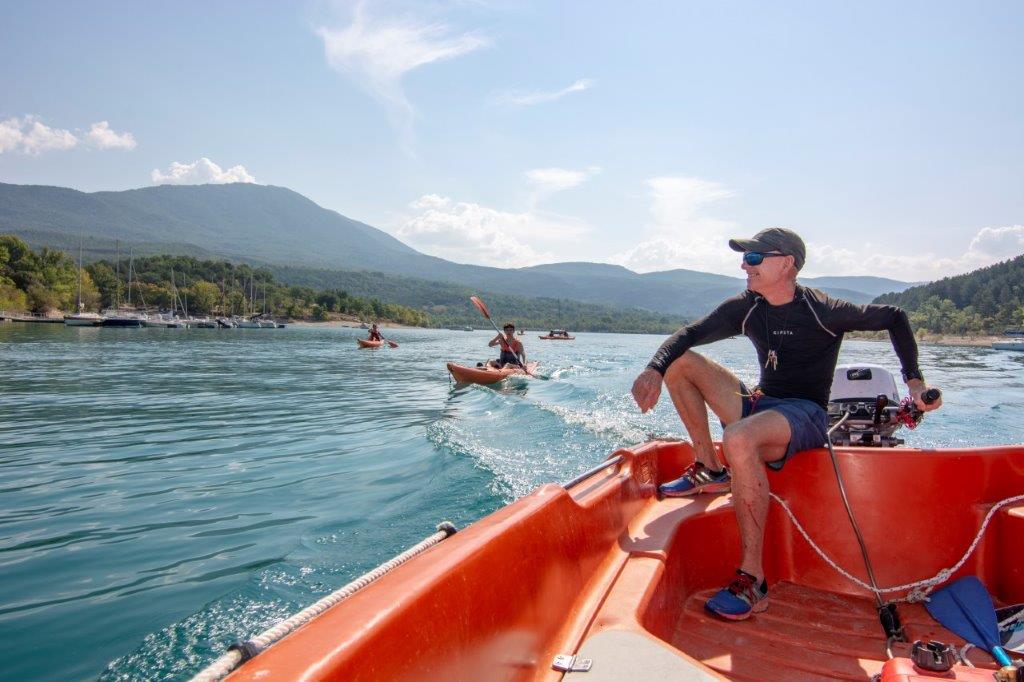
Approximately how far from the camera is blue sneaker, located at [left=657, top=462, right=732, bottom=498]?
3541 mm

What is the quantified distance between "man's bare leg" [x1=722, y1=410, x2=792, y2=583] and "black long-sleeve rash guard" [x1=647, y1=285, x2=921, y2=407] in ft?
1.81

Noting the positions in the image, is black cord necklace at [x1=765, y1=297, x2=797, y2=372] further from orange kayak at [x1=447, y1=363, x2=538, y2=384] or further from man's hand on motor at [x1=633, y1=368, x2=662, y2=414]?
orange kayak at [x1=447, y1=363, x2=538, y2=384]

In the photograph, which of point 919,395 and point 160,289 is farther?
point 160,289

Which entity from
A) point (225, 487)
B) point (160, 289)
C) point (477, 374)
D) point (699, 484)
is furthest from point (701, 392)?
point (160, 289)

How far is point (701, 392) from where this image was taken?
138 inches

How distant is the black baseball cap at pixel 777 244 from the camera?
10.6ft

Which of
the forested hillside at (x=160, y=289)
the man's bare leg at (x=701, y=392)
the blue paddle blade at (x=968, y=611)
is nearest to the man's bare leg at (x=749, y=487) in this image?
the man's bare leg at (x=701, y=392)

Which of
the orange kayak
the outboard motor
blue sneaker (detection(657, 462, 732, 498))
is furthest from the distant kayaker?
blue sneaker (detection(657, 462, 732, 498))

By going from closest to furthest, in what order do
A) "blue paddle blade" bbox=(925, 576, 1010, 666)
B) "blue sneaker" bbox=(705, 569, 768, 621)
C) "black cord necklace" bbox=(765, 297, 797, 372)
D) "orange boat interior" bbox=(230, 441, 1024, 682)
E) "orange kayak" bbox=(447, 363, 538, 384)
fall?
1. "orange boat interior" bbox=(230, 441, 1024, 682)
2. "blue paddle blade" bbox=(925, 576, 1010, 666)
3. "blue sneaker" bbox=(705, 569, 768, 621)
4. "black cord necklace" bbox=(765, 297, 797, 372)
5. "orange kayak" bbox=(447, 363, 538, 384)

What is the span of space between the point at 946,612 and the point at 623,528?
4.60 ft

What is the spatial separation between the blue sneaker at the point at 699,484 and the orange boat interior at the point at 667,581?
8 cm

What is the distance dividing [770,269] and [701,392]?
2.45 ft

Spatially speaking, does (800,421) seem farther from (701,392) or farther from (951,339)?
(951,339)

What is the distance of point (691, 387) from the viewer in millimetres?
3508
